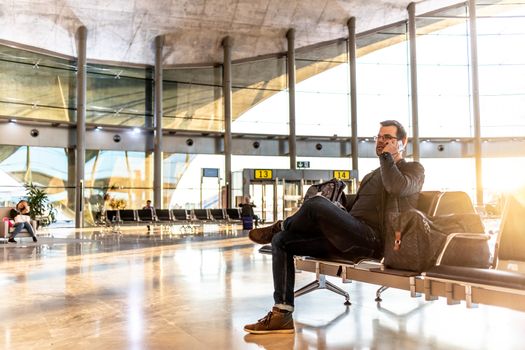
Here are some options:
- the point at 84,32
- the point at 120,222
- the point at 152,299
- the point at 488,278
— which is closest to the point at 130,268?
the point at 152,299

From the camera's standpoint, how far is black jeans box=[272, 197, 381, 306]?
2949 mm

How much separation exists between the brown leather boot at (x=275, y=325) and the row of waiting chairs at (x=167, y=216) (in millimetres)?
13929

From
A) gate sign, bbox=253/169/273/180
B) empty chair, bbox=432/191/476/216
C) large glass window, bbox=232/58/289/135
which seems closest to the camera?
empty chair, bbox=432/191/476/216

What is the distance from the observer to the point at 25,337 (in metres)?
2.98

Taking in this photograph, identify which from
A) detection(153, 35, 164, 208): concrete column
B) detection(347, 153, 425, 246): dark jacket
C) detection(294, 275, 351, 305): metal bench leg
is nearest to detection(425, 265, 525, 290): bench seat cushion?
detection(347, 153, 425, 246): dark jacket

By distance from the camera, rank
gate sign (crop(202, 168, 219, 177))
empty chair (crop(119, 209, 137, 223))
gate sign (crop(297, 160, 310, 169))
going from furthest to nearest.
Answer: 1. gate sign (crop(297, 160, 310, 169))
2. gate sign (crop(202, 168, 219, 177))
3. empty chair (crop(119, 209, 137, 223))

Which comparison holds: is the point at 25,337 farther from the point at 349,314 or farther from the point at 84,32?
the point at 84,32

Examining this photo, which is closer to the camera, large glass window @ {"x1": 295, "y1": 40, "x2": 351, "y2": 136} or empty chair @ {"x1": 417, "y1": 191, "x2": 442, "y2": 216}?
empty chair @ {"x1": 417, "y1": 191, "x2": 442, "y2": 216}

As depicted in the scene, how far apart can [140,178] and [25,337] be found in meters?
22.5

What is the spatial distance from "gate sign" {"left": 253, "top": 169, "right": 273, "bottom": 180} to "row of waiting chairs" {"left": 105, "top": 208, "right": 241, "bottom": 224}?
15.9ft

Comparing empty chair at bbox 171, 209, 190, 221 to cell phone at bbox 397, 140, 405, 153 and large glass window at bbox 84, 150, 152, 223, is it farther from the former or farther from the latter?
cell phone at bbox 397, 140, 405, 153

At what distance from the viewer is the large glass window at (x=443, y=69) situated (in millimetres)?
25422

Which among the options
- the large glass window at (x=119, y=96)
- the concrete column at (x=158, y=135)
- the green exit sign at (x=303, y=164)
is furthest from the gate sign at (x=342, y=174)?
the large glass window at (x=119, y=96)

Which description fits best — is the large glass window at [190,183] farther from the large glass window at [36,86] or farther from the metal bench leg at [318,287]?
the metal bench leg at [318,287]
